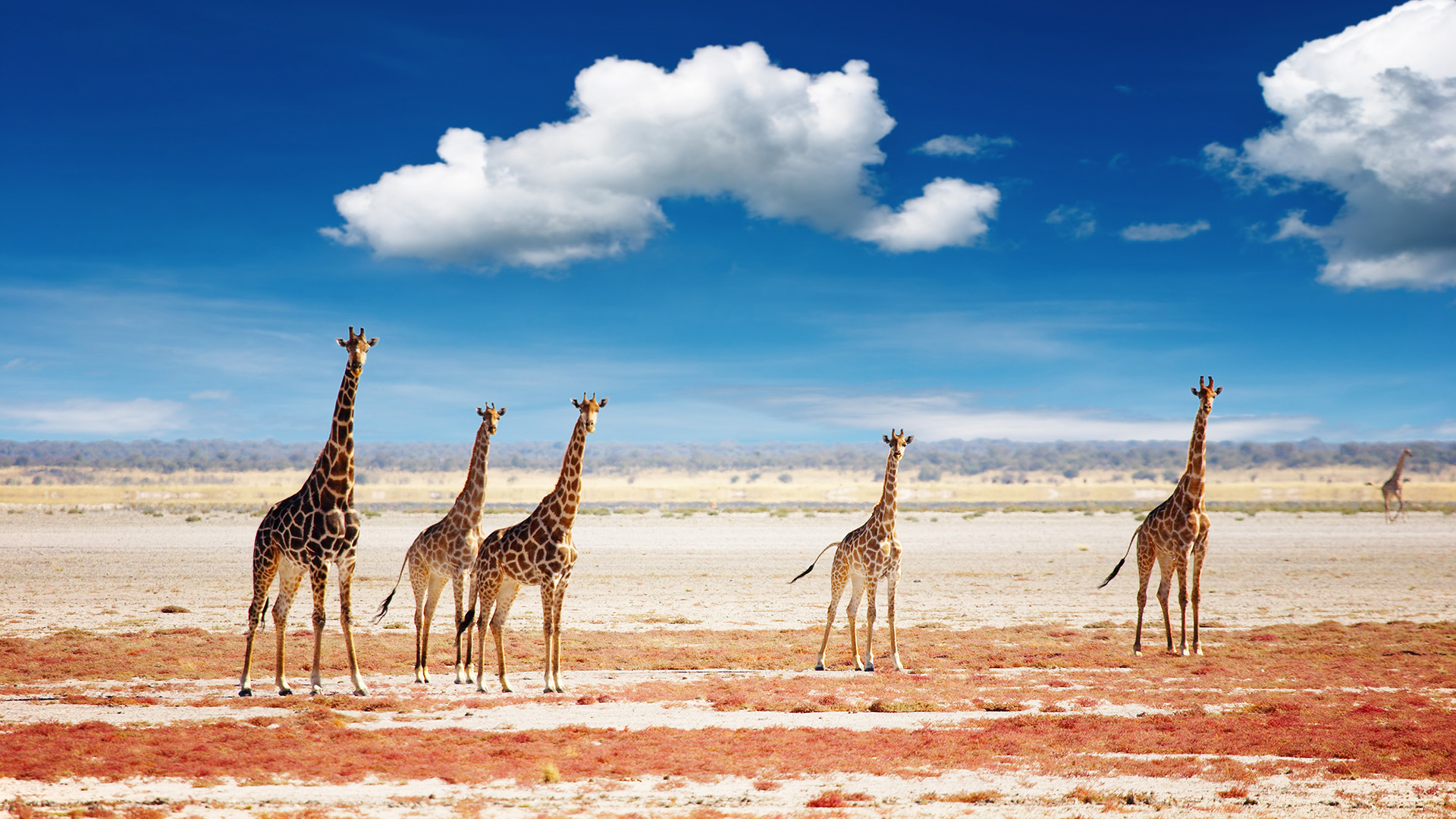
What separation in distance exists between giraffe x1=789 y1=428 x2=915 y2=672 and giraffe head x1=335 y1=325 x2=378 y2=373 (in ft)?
22.2

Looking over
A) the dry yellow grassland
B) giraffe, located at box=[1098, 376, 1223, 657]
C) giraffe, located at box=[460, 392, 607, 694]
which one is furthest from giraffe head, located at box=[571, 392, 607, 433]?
the dry yellow grassland

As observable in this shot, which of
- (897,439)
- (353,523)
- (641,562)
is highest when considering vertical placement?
(897,439)

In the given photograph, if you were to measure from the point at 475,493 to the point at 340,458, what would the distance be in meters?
2.17

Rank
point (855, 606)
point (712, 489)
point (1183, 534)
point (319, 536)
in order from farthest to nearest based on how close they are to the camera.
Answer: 1. point (712, 489)
2. point (1183, 534)
3. point (855, 606)
4. point (319, 536)

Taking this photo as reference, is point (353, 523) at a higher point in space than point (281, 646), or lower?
higher

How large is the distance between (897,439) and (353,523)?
306 inches

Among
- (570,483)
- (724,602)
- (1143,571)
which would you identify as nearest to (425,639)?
(570,483)

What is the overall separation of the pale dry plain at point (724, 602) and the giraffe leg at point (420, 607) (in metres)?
0.43

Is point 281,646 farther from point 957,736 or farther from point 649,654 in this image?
point 957,736

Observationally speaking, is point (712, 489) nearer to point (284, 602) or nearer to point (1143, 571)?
point (1143, 571)

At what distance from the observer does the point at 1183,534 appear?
1759 cm

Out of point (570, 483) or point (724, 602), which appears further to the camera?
point (724, 602)

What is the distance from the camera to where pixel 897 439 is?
15977mm

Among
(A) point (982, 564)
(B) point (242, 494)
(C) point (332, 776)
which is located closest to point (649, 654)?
(C) point (332, 776)
